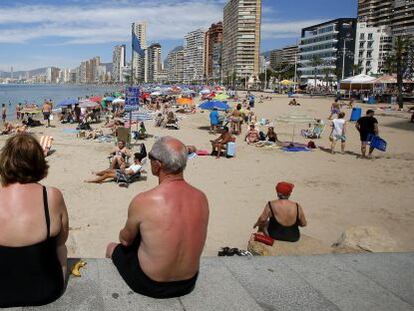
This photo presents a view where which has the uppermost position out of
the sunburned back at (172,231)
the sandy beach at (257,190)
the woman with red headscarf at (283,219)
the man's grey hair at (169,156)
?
the man's grey hair at (169,156)

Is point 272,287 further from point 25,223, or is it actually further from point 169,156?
point 25,223

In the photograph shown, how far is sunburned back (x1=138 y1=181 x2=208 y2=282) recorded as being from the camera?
7.94 ft

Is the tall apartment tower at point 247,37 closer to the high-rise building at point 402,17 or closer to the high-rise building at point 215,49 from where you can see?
the high-rise building at point 215,49

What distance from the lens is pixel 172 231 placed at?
2422mm

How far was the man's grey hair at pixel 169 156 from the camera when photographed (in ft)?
8.16

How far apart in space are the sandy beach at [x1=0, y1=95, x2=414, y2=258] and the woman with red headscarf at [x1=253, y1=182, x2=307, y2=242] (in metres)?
1.07

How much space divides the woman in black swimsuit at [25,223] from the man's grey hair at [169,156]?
62cm

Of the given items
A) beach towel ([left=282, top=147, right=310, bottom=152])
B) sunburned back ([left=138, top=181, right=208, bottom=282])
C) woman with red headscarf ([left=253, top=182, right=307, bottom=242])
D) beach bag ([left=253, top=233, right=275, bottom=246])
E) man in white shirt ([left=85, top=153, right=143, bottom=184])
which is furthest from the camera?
beach towel ([left=282, top=147, right=310, bottom=152])

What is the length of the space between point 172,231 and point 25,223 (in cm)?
81

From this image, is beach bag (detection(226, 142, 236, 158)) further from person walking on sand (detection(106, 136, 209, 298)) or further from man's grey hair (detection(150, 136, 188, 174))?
man's grey hair (detection(150, 136, 188, 174))

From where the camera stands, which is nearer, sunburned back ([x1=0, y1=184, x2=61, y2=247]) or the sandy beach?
sunburned back ([x1=0, y1=184, x2=61, y2=247])

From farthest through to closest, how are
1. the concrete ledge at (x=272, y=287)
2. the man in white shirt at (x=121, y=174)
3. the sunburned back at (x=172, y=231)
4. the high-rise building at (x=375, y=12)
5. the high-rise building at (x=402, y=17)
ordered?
the high-rise building at (x=375, y=12) < the high-rise building at (x=402, y=17) < the man in white shirt at (x=121, y=174) < the concrete ledge at (x=272, y=287) < the sunburned back at (x=172, y=231)

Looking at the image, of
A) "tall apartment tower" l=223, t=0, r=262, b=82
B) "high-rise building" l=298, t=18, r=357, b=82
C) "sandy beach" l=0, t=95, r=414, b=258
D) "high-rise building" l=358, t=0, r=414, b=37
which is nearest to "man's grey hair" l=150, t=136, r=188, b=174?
"sandy beach" l=0, t=95, r=414, b=258

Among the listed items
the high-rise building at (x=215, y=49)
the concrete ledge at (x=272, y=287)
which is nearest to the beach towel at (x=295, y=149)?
the concrete ledge at (x=272, y=287)
